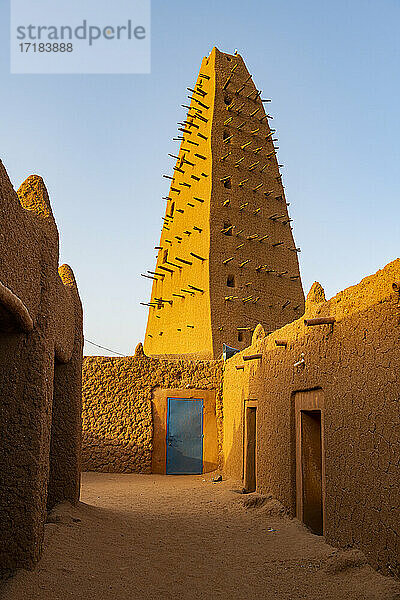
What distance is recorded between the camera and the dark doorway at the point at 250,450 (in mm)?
10523

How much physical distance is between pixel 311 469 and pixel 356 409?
2.17 m

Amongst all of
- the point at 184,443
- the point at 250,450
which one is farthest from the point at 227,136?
the point at 250,450

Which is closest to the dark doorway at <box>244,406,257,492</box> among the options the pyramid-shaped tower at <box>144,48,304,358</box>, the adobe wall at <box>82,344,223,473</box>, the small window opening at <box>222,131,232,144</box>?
the adobe wall at <box>82,344,223,473</box>

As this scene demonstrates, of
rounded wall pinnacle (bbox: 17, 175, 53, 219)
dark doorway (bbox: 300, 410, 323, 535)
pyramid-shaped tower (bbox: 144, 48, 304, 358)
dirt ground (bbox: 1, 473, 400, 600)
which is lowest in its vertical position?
dirt ground (bbox: 1, 473, 400, 600)

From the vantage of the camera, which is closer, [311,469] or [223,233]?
[311,469]

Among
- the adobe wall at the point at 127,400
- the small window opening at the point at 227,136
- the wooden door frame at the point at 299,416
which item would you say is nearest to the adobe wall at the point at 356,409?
the wooden door frame at the point at 299,416

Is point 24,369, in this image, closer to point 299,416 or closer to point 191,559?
point 191,559

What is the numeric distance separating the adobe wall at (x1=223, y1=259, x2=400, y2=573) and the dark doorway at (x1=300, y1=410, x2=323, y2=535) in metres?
0.31

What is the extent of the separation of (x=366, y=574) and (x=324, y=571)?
1.90 ft

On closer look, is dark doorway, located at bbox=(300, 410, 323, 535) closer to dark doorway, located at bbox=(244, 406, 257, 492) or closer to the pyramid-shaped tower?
dark doorway, located at bbox=(244, 406, 257, 492)

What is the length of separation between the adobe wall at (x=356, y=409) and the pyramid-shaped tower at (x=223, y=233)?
10368 mm

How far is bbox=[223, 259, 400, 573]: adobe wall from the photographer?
507 centimetres

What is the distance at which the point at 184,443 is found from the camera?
1432 cm

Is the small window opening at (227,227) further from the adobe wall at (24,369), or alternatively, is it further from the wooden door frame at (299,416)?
the adobe wall at (24,369)
